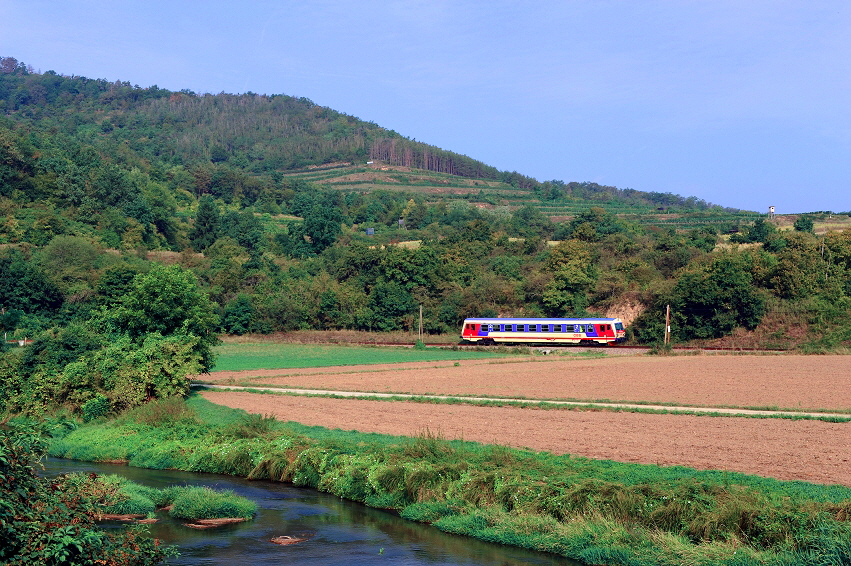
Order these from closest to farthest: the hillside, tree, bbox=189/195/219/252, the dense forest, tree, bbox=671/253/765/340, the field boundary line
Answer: the field boundary line, the dense forest, tree, bbox=671/253/765/340, the hillside, tree, bbox=189/195/219/252

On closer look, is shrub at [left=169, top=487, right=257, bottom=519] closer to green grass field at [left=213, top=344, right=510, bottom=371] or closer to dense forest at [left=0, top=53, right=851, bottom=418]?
dense forest at [left=0, top=53, right=851, bottom=418]

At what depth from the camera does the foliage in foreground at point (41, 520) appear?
27.5ft

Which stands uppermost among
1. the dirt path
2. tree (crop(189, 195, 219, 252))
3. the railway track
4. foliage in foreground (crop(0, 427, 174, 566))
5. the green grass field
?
tree (crop(189, 195, 219, 252))

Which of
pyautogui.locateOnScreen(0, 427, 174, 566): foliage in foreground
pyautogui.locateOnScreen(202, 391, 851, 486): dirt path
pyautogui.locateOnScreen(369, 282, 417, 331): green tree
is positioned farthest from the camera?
pyautogui.locateOnScreen(369, 282, 417, 331): green tree

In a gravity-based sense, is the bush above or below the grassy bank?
below

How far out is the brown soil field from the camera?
20.5 m

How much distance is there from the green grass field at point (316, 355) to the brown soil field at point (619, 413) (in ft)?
13.1

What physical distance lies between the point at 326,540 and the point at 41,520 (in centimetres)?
719

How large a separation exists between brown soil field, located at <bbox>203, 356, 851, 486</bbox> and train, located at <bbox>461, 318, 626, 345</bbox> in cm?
836

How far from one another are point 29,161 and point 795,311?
89.8 m

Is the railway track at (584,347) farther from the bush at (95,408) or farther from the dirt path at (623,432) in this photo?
the bush at (95,408)

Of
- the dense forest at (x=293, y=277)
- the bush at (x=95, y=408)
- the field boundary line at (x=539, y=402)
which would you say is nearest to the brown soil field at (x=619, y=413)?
the field boundary line at (x=539, y=402)

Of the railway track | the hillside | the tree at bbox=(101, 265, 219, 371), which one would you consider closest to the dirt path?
the tree at bbox=(101, 265, 219, 371)

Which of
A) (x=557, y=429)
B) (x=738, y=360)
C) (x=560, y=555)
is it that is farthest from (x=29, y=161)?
(x=560, y=555)
